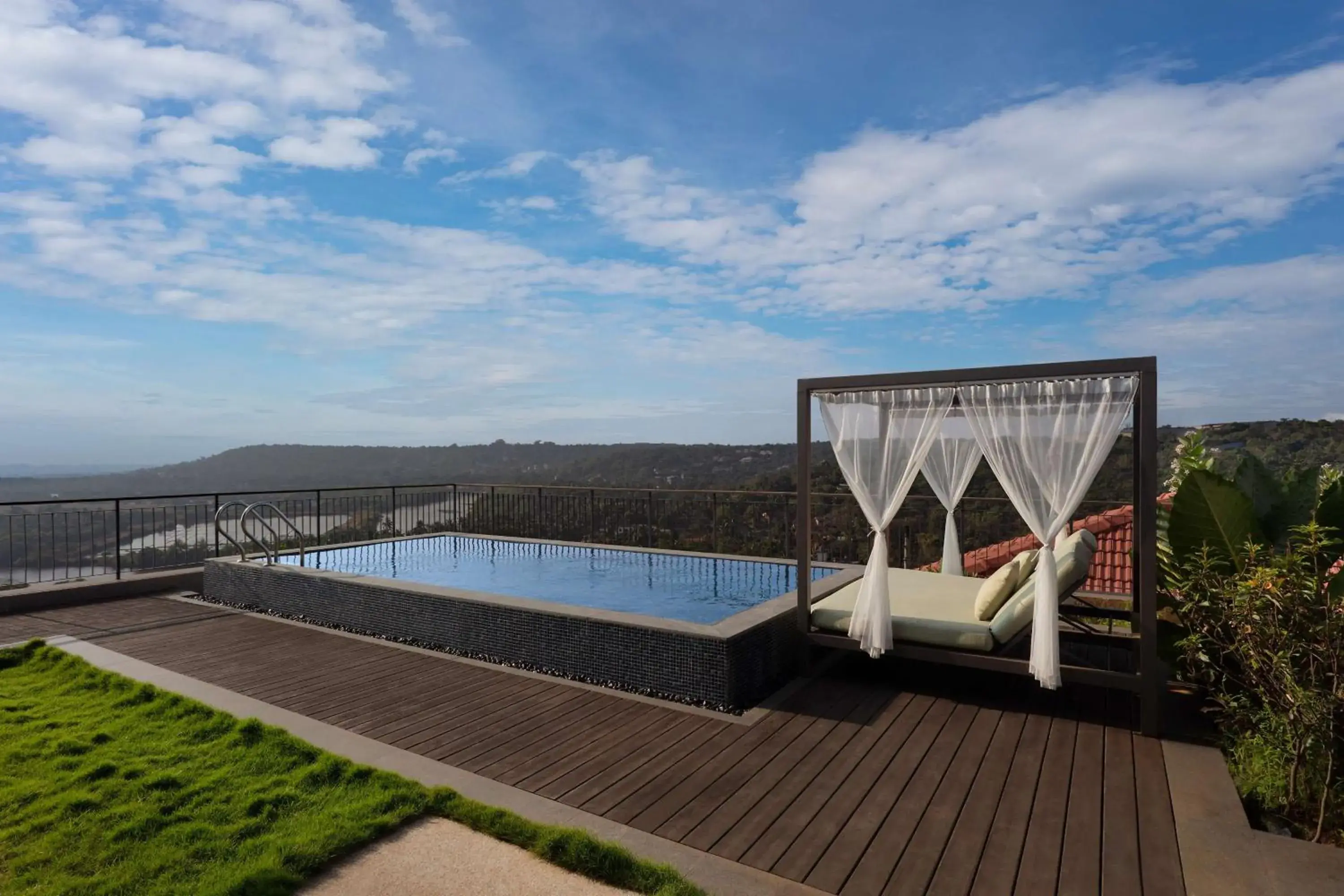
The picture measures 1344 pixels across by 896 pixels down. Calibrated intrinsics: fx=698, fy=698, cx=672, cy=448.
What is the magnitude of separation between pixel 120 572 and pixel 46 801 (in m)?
6.27

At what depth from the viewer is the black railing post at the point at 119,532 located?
26.5 feet

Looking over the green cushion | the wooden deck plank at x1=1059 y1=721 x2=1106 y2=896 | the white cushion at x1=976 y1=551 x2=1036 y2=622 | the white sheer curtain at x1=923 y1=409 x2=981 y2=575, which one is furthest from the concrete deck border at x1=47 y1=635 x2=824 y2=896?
the white sheer curtain at x1=923 y1=409 x2=981 y2=575

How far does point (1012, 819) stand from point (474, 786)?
2.37m

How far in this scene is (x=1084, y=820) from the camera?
9.61 ft

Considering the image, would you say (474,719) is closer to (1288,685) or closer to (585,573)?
(585,573)

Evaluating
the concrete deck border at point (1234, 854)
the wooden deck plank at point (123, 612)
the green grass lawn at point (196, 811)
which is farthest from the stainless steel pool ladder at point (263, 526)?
the concrete deck border at point (1234, 854)

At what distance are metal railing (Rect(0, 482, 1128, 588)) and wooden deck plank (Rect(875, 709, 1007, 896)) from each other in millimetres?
3253

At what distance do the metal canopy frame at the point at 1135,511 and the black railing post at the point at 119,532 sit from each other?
7932 millimetres

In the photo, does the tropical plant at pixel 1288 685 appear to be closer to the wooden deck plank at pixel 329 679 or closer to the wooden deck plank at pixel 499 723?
the wooden deck plank at pixel 499 723

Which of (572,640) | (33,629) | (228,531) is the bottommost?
(33,629)

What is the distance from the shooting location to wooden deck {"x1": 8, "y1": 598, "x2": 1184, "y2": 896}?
2.65 metres

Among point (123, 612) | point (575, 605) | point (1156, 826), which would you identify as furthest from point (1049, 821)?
point (123, 612)

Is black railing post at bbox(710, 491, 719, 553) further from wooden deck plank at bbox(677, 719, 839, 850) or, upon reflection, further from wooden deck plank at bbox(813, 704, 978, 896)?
wooden deck plank at bbox(677, 719, 839, 850)

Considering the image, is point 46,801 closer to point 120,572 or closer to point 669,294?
point 120,572
